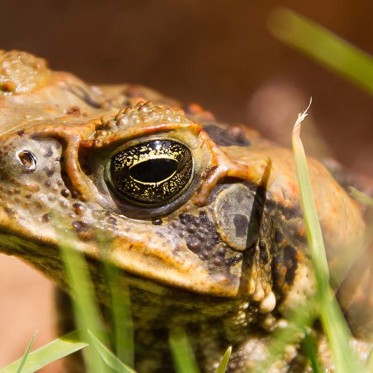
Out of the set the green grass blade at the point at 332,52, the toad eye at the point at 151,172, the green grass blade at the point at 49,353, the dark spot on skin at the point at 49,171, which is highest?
the green grass blade at the point at 332,52

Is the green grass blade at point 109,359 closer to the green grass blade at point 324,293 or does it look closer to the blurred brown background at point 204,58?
the green grass blade at point 324,293

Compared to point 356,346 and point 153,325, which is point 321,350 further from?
point 153,325

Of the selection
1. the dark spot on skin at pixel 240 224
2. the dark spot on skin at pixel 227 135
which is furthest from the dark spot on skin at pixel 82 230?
the dark spot on skin at pixel 227 135

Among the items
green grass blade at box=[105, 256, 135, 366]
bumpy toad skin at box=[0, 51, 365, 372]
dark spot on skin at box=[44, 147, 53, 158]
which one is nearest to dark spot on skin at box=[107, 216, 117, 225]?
bumpy toad skin at box=[0, 51, 365, 372]

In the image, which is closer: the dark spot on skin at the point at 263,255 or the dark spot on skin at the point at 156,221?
the dark spot on skin at the point at 156,221

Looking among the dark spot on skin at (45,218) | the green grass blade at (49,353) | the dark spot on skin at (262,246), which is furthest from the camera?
the dark spot on skin at (262,246)

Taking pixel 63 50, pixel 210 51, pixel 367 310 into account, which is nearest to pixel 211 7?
pixel 210 51
